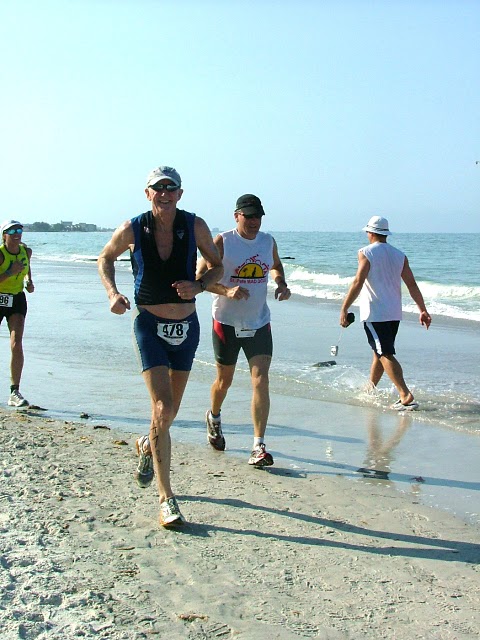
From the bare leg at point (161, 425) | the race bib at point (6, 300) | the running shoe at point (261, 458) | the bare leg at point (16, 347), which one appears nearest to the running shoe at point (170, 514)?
the bare leg at point (161, 425)

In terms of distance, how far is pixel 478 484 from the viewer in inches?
228

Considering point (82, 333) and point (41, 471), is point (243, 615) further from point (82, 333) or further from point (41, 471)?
point (82, 333)

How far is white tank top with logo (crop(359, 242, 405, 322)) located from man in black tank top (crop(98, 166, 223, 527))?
3.72 metres

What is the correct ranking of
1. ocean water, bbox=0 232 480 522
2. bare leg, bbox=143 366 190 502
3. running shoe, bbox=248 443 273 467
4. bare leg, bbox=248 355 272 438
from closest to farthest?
bare leg, bbox=143 366 190 502, running shoe, bbox=248 443 273 467, bare leg, bbox=248 355 272 438, ocean water, bbox=0 232 480 522

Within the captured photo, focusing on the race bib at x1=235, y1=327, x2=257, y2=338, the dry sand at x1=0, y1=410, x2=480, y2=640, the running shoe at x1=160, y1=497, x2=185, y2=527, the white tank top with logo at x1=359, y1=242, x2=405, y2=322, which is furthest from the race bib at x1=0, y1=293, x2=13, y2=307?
the running shoe at x1=160, y1=497, x2=185, y2=527

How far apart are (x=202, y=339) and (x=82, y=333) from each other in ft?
7.43

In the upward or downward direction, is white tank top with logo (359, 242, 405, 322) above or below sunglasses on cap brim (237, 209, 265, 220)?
below

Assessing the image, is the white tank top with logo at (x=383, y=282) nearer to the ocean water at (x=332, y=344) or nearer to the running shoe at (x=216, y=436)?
the ocean water at (x=332, y=344)

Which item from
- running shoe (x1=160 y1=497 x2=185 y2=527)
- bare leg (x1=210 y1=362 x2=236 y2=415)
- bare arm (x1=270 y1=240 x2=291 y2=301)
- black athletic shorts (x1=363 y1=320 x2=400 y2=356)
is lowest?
running shoe (x1=160 y1=497 x2=185 y2=527)

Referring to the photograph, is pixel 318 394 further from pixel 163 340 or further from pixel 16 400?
pixel 163 340

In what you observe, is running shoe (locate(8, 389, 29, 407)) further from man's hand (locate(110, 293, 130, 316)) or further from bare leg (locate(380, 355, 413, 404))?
man's hand (locate(110, 293, 130, 316))

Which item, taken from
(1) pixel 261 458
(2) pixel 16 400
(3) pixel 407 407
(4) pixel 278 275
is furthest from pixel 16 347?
(3) pixel 407 407

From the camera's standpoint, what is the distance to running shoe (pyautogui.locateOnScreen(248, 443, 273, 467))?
238 inches

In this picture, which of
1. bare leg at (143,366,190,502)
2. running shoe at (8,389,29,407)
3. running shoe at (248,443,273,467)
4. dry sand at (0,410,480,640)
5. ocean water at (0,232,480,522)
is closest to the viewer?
dry sand at (0,410,480,640)
